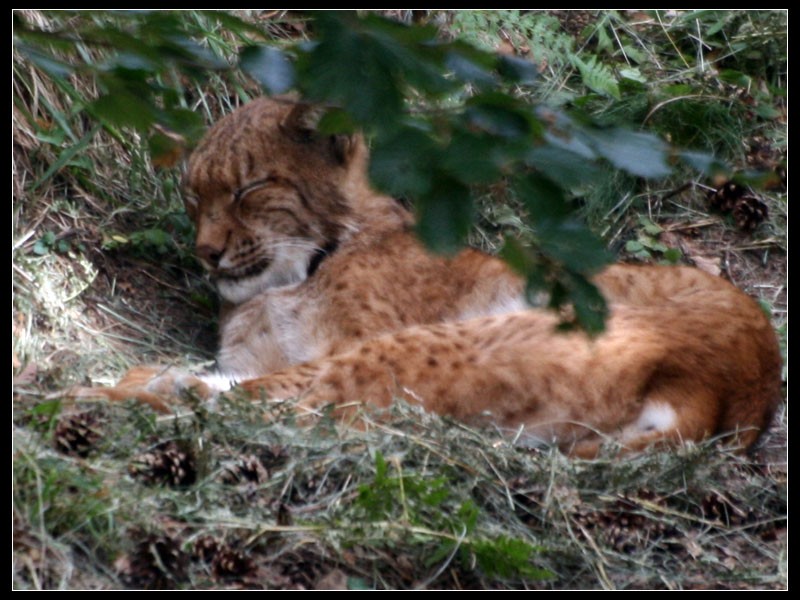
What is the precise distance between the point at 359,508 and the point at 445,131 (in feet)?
4.62

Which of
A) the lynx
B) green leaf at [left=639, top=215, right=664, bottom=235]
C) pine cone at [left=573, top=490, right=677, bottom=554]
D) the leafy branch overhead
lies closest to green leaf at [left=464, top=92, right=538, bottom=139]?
the leafy branch overhead

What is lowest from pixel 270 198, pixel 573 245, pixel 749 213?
pixel 749 213

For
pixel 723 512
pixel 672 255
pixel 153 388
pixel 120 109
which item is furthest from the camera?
pixel 672 255

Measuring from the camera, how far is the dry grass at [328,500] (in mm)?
2607

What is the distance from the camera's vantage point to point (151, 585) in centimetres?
254

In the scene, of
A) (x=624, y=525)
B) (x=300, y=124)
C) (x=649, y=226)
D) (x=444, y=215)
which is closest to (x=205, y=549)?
(x=624, y=525)

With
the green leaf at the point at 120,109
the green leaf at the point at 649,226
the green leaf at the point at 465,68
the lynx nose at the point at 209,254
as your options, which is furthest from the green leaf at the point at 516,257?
the green leaf at the point at 649,226

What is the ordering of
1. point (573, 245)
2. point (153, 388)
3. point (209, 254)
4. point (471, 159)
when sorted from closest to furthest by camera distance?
1. point (471, 159)
2. point (573, 245)
3. point (153, 388)
4. point (209, 254)

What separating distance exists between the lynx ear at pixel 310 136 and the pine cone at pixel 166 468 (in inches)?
63.4

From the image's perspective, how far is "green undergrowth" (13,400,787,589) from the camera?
8.52ft

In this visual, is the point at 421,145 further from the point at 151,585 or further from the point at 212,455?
the point at 212,455

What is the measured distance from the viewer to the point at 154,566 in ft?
8.38

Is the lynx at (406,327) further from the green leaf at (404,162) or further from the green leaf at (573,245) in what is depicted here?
the green leaf at (404,162)

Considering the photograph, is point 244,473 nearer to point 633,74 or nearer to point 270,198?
point 270,198
